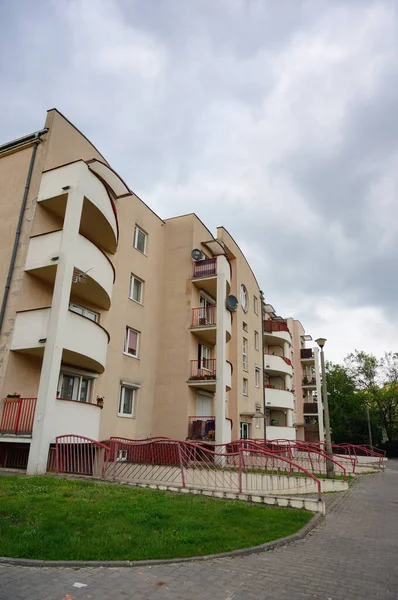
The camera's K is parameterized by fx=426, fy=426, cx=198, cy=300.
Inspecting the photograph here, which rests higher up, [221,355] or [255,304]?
[255,304]

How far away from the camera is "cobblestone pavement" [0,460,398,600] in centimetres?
464

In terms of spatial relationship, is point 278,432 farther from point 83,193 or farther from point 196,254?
point 83,193

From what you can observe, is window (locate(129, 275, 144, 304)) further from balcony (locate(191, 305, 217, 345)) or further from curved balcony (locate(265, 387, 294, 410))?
curved balcony (locate(265, 387, 294, 410))

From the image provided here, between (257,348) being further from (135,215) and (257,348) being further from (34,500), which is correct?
(34,500)

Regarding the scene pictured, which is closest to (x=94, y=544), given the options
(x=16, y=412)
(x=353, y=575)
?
(x=353, y=575)

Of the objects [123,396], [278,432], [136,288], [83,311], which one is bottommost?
[278,432]

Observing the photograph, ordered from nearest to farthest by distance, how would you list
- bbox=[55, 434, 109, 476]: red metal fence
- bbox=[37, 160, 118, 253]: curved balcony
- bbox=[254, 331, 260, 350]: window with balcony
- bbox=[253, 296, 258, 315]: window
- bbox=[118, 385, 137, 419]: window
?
bbox=[55, 434, 109, 476]: red metal fence → bbox=[37, 160, 118, 253]: curved balcony → bbox=[118, 385, 137, 419]: window → bbox=[254, 331, 260, 350]: window with balcony → bbox=[253, 296, 258, 315]: window

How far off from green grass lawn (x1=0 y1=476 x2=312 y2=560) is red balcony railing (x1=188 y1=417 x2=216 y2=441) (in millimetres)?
9894

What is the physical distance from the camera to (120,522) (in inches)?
273

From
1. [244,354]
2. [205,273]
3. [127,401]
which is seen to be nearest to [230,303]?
[205,273]

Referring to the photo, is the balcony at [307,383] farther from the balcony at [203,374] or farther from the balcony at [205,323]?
the balcony at [203,374]

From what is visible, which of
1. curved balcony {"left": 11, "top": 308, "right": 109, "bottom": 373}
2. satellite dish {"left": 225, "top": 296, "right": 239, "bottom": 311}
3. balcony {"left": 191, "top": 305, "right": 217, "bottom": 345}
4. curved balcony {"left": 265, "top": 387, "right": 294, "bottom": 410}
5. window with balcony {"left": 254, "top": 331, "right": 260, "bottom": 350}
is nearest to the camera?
curved balcony {"left": 11, "top": 308, "right": 109, "bottom": 373}

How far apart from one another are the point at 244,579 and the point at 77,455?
29.0 feet

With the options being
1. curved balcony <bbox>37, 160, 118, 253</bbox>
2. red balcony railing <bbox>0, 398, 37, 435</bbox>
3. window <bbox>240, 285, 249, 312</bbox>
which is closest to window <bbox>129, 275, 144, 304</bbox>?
curved balcony <bbox>37, 160, 118, 253</bbox>
